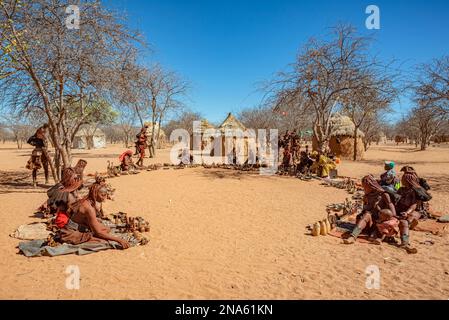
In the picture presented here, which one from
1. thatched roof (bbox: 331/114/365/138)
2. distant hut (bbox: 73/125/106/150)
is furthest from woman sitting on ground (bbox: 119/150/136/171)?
distant hut (bbox: 73/125/106/150)

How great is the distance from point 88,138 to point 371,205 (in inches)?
1726

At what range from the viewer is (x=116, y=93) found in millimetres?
9102

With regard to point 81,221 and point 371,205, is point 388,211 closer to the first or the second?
point 371,205

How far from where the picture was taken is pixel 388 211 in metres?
4.93

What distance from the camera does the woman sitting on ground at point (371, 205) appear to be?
504 centimetres

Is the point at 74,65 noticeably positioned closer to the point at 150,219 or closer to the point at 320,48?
the point at 150,219

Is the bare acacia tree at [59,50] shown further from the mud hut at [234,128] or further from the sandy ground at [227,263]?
the mud hut at [234,128]

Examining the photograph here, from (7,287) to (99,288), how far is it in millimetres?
1040

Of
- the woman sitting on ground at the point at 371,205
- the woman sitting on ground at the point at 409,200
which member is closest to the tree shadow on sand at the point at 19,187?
the woman sitting on ground at the point at 371,205

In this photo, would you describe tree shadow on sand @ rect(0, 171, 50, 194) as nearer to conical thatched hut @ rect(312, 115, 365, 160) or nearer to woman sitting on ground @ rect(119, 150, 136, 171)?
woman sitting on ground @ rect(119, 150, 136, 171)

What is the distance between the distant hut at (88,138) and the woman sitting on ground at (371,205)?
42.3 m

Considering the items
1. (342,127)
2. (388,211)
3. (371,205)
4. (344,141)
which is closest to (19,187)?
(371,205)

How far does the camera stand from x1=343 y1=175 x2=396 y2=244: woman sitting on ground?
Answer: 5039 millimetres

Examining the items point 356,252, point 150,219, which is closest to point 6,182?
point 150,219
